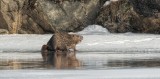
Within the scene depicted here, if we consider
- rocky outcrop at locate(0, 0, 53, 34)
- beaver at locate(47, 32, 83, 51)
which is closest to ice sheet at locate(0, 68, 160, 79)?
beaver at locate(47, 32, 83, 51)

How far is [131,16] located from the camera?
30016 millimetres

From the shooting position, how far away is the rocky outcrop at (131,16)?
29.2m

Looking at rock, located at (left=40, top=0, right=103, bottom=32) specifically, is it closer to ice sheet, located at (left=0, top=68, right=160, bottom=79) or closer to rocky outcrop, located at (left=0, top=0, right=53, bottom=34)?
rocky outcrop, located at (left=0, top=0, right=53, bottom=34)

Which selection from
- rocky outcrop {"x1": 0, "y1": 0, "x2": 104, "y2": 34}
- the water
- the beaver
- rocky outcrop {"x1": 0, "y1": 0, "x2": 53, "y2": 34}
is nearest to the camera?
the water

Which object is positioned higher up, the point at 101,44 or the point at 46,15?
the point at 46,15

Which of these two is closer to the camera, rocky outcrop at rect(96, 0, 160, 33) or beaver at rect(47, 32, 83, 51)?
beaver at rect(47, 32, 83, 51)

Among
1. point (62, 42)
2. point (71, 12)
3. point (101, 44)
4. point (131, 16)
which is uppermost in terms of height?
point (71, 12)

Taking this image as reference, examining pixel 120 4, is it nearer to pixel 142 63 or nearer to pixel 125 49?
pixel 125 49

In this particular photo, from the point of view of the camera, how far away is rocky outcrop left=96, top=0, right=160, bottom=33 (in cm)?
2924

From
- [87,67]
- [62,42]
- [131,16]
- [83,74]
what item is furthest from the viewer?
[131,16]

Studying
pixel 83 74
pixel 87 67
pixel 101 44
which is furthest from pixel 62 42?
pixel 83 74

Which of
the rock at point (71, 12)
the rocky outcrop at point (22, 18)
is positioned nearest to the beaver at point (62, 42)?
the rocky outcrop at point (22, 18)

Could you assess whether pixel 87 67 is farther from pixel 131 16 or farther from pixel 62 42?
pixel 131 16

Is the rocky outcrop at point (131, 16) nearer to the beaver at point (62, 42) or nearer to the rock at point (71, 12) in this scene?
the rock at point (71, 12)
